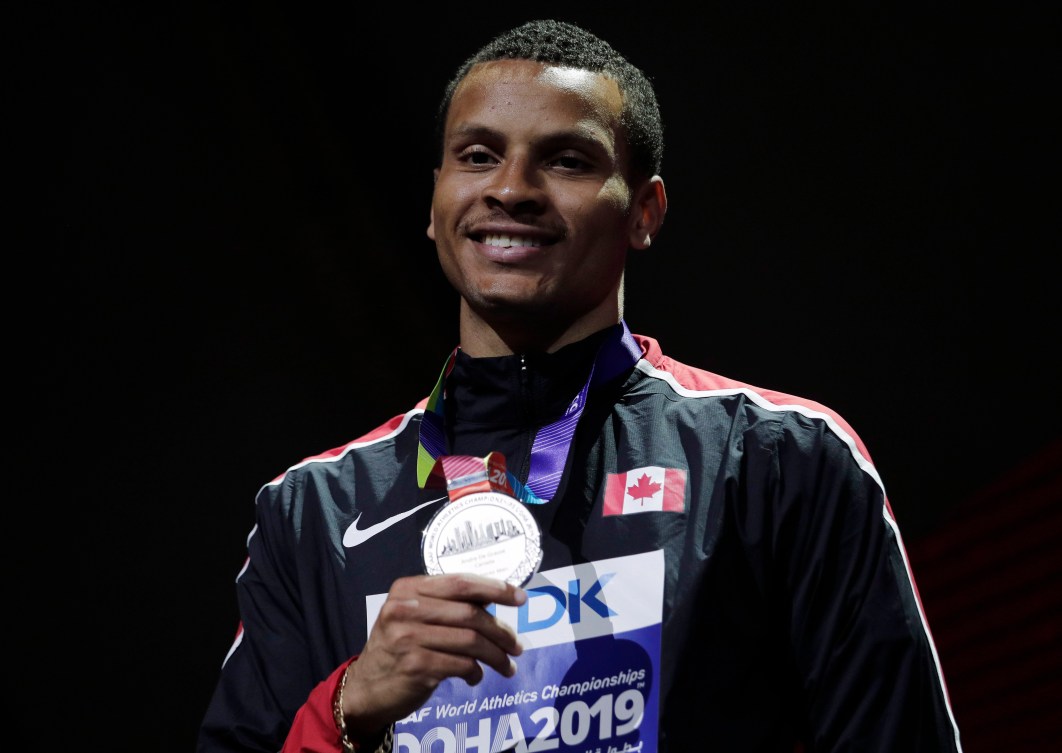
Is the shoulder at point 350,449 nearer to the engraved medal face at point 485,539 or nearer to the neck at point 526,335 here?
the neck at point 526,335

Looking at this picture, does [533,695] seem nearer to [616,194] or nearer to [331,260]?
[616,194]

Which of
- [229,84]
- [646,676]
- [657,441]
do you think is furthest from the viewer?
[229,84]

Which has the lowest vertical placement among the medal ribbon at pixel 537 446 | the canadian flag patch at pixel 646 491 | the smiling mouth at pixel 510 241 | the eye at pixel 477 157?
the canadian flag patch at pixel 646 491

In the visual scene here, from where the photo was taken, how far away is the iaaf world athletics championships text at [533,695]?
1530 millimetres

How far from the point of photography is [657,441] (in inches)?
67.2

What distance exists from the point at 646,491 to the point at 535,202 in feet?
1.41

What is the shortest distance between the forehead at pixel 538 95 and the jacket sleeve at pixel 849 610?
56 centimetres

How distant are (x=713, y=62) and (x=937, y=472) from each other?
107 centimetres

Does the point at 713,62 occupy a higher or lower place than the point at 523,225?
higher

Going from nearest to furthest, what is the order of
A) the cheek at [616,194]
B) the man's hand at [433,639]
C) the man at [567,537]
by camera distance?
the man's hand at [433,639] → the man at [567,537] → the cheek at [616,194]

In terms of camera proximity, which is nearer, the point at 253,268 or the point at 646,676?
the point at 646,676

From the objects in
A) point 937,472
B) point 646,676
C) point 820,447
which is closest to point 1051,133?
point 937,472

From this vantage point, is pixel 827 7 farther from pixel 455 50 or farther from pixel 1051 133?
pixel 455 50

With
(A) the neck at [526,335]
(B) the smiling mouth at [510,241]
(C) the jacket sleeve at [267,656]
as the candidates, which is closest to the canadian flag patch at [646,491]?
(A) the neck at [526,335]
